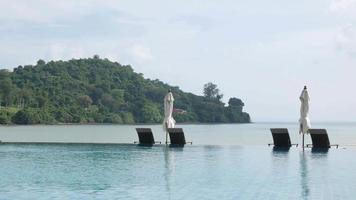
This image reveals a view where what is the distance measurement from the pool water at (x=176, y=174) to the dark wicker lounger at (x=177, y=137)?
155 centimetres

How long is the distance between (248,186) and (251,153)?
8.93 meters

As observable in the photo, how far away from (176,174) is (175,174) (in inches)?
0.9

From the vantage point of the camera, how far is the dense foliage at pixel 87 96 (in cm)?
11781

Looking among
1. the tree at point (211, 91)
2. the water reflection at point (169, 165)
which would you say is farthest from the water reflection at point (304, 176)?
the tree at point (211, 91)

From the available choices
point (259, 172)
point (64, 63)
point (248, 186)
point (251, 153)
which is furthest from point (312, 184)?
point (64, 63)

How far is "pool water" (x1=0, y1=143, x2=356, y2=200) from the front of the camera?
1176 cm

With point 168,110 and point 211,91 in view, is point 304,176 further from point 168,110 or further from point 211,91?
point 211,91

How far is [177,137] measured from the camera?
24672mm

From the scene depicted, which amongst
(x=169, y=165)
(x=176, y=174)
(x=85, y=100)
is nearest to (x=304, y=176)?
(x=176, y=174)

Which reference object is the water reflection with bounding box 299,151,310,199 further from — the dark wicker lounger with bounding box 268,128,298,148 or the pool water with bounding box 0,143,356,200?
Result: the dark wicker lounger with bounding box 268,128,298,148

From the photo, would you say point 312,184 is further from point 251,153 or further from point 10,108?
point 10,108

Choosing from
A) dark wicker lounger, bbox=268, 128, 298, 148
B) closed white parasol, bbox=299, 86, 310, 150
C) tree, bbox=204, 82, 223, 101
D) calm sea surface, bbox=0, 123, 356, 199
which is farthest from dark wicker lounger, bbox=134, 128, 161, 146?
tree, bbox=204, 82, 223, 101

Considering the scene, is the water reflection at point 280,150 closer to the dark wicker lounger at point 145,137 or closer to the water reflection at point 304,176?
the water reflection at point 304,176

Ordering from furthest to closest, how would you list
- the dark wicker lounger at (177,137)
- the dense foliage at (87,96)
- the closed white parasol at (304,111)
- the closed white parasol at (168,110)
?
the dense foliage at (87,96), the dark wicker lounger at (177,137), the closed white parasol at (168,110), the closed white parasol at (304,111)
